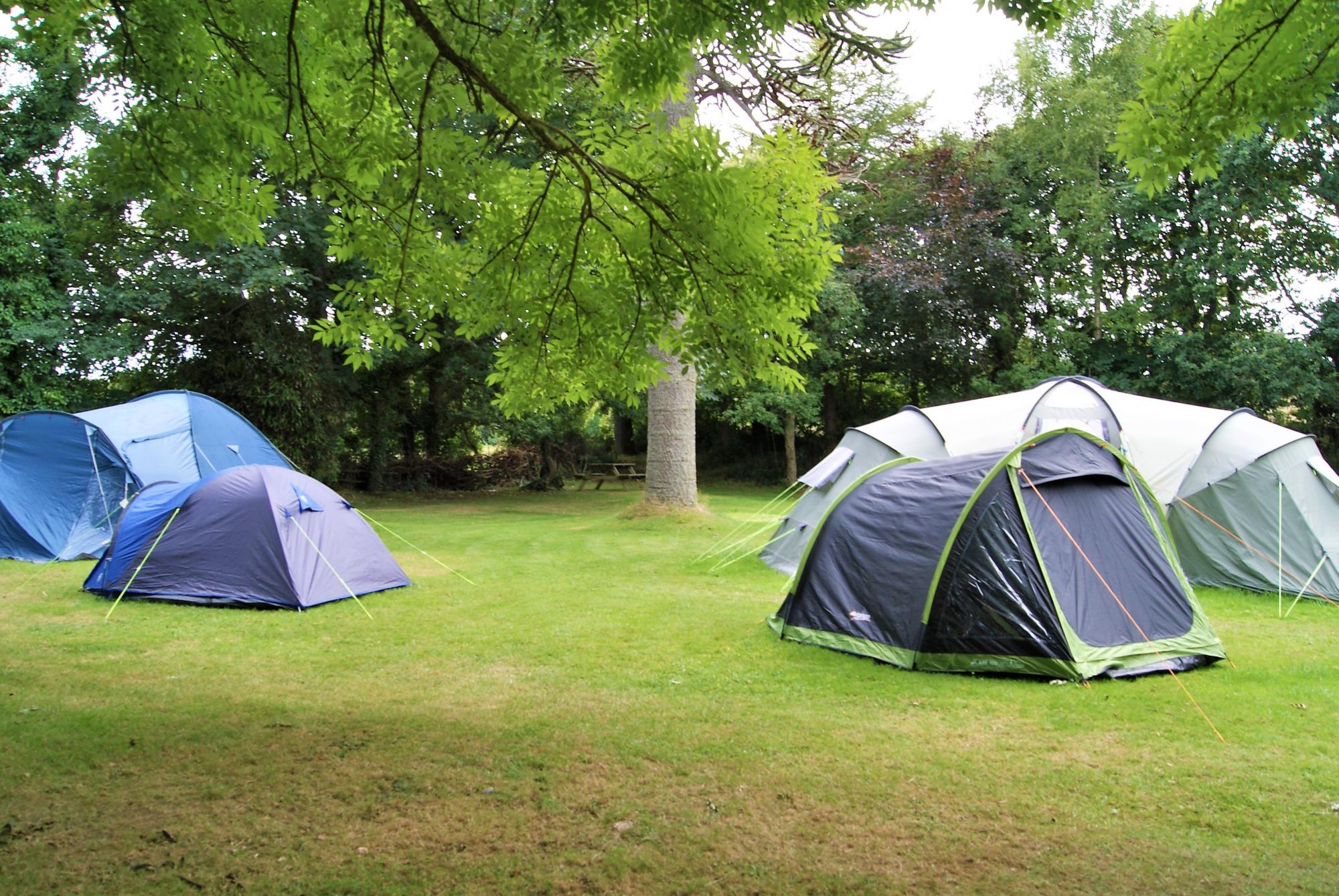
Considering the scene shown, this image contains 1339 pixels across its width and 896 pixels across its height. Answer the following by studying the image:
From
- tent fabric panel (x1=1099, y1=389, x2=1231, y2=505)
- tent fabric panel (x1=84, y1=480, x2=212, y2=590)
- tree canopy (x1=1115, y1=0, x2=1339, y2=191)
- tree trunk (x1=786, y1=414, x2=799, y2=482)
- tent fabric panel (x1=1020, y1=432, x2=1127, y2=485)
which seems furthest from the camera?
tree trunk (x1=786, y1=414, x2=799, y2=482)

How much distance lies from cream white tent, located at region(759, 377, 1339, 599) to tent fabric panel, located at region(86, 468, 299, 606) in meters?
5.44

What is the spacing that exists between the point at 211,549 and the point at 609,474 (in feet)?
62.8

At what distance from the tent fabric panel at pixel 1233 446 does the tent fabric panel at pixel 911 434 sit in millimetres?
2549

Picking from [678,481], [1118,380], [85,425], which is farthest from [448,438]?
[1118,380]

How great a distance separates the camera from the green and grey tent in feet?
20.1

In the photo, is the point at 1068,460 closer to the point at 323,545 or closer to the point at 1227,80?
the point at 1227,80

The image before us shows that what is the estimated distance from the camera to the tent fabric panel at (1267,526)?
9.12 m

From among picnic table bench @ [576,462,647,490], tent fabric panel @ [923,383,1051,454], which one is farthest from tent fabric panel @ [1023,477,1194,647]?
picnic table bench @ [576,462,647,490]

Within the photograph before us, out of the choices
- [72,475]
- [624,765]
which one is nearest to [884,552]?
[624,765]

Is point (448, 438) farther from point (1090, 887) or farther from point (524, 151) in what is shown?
point (1090, 887)

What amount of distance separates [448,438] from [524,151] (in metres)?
8.78

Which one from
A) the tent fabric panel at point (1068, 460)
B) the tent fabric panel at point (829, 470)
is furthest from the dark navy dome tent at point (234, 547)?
the tent fabric panel at point (1068, 460)

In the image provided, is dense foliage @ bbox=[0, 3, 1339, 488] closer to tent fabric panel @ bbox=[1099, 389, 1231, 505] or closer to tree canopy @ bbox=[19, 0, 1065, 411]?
tree canopy @ bbox=[19, 0, 1065, 411]

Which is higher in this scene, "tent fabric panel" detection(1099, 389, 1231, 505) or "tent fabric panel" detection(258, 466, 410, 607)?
"tent fabric panel" detection(1099, 389, 1231, 505)
